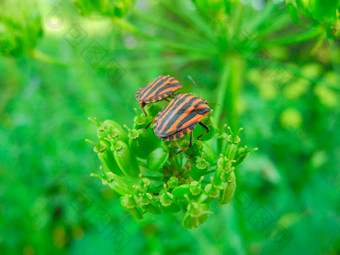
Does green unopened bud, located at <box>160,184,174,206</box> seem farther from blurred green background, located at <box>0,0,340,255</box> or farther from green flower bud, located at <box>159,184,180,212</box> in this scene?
blurred green background, located at <box>0,0,340,255</box>

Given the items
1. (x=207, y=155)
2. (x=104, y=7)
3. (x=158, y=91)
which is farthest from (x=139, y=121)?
(x=104, y=7)

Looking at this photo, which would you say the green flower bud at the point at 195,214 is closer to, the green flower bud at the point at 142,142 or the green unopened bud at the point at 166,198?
the green unopened bud at the point at 166,198

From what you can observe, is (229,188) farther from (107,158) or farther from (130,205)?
(107,158)

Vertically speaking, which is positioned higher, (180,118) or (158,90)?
(158,90)

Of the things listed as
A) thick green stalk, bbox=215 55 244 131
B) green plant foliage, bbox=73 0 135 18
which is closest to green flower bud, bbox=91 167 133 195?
thick green stalk, bbox=215 55 244 131

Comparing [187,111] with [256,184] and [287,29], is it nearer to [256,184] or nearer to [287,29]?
[256,184]

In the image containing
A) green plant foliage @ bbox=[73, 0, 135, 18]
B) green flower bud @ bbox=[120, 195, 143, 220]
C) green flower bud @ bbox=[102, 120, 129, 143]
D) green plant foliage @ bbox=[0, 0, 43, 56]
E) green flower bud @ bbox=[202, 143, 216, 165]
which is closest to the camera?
green flower bud @ bbox=[120, 195, 143, 220]

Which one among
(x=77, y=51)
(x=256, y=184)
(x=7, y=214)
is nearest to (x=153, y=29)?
(x=77, y=51)
